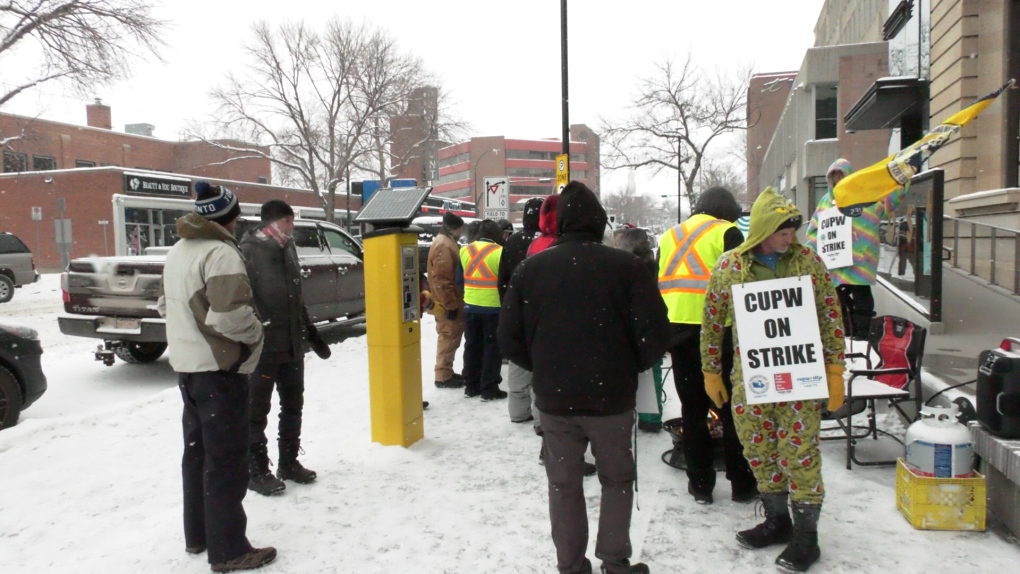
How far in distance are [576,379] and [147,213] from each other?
3715cm

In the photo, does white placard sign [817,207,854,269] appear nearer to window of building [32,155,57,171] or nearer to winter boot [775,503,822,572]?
winter boot [775,503,822,572]

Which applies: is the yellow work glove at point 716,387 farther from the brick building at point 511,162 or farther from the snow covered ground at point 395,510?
the brick building at point 511,162

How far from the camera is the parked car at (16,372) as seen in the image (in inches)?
236

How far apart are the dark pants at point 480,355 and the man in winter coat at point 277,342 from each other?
2.51m

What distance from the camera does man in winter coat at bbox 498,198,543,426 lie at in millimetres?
5777

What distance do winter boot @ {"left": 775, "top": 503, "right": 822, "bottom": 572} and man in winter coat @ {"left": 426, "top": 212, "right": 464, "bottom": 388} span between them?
15.2ft

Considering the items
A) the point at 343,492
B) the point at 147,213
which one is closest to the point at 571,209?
the point at 343,492

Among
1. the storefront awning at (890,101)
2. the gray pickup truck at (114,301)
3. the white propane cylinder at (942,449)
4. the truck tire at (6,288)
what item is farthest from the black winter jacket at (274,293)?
the truck tire at (6,288)

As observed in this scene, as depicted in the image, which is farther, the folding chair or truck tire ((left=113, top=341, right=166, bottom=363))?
truck tire ((left=113, top=341, right=166, bottom=363))

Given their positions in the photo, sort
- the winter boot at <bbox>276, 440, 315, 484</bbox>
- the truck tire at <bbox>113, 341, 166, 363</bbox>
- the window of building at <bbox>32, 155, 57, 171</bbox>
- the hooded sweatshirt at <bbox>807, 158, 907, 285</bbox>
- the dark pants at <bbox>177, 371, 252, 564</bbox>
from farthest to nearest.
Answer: the window of building at <bbox>32, 155, 57, 171</bbox> → the truck tire at <bbox>113, 341, 166, 363</bbox> → the hooded sweatshirt at <bbox>807, 158, 907, 285</bbox> → the winter boot at <bbox>276, 440, 315, 484</bbox> → the dark pants at <bbox>177, 371, 252, 564</bbox>

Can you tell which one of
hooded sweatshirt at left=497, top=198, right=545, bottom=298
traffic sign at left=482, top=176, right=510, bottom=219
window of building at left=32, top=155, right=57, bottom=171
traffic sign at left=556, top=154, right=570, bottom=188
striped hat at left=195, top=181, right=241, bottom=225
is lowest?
hooded sweatshirt at left=497, top=198, right=545, bottom=298

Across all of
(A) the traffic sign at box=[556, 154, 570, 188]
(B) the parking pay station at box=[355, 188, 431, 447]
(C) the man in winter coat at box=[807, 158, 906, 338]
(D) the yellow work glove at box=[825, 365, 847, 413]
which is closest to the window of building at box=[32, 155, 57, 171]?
(A) the traffic sign at box=[556, 154, 570, 188]

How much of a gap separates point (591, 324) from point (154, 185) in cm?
3726

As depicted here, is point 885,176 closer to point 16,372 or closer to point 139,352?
point 16,372
